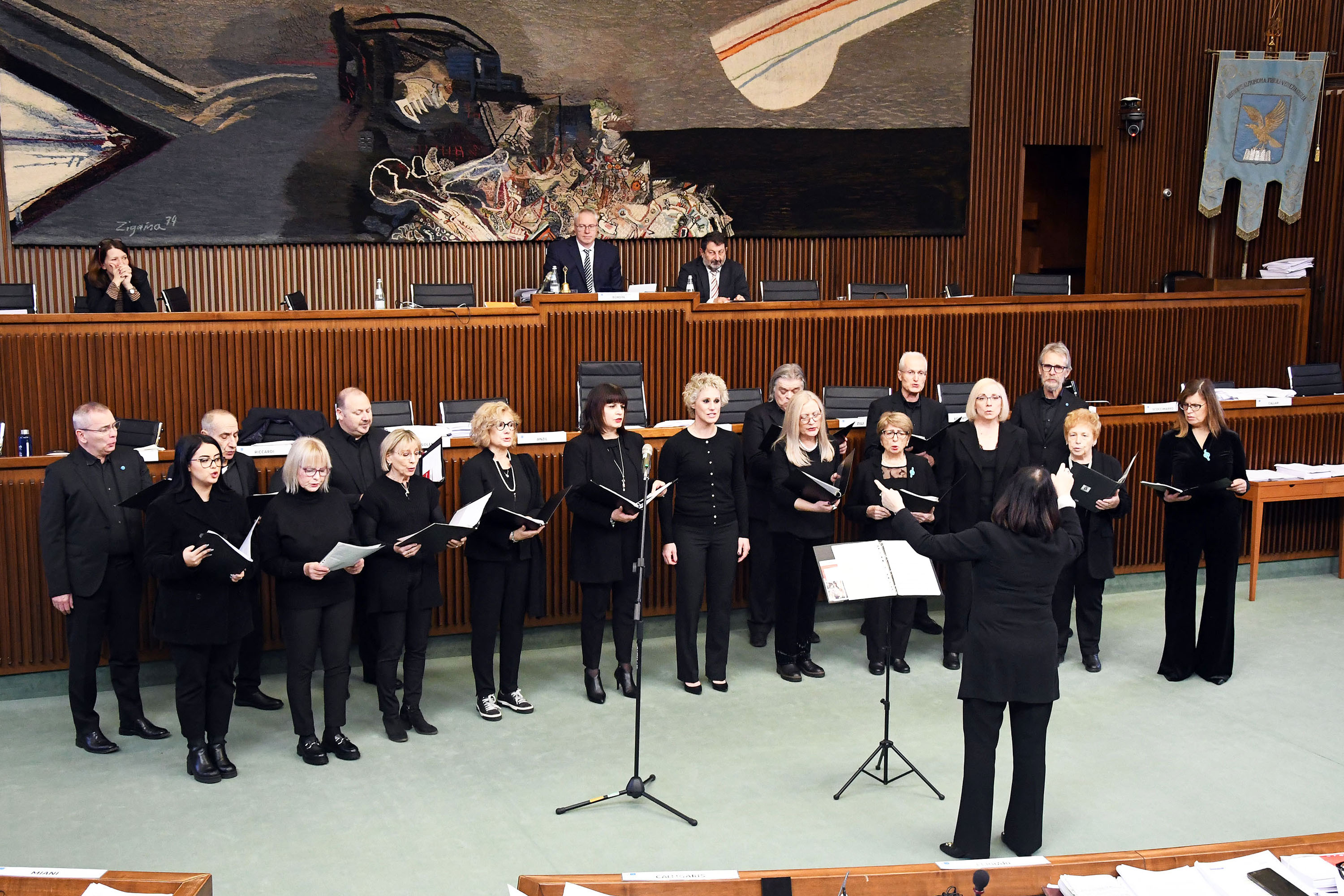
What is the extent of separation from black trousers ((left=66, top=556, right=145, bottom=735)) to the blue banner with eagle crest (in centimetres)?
974

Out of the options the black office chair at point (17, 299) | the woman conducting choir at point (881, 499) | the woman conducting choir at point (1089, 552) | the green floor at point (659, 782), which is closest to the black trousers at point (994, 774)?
the green floor at point (659, 782)

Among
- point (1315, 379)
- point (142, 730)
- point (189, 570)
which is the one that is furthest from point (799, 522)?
point (1315, 379)

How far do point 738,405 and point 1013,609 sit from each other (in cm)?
343

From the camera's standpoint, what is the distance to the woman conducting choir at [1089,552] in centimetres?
654

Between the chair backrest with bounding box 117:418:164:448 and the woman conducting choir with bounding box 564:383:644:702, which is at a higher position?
the chair backrest with bounding box 117:418:164:448

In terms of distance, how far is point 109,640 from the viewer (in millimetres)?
5742

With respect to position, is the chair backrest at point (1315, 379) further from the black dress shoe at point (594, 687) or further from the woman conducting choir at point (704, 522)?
the black dress shoe at point (594, 687)

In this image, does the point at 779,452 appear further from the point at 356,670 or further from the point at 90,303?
the point at 90,303

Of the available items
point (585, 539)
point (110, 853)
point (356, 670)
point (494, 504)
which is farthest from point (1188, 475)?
point (110, 853)

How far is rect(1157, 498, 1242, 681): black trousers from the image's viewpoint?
256 inches

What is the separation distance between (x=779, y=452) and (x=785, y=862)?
2.38 metres

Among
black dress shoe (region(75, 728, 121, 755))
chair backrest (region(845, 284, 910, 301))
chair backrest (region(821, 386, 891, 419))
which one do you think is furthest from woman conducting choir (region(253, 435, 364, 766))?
chair backrest (region(845, 284, 910, 301))

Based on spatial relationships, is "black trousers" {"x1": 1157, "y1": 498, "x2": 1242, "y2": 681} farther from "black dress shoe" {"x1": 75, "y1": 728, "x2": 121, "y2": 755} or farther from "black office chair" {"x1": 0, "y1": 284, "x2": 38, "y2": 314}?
"black office chair" {"x1": 0, "y1": 284, "x2": 38, "y2": 314}

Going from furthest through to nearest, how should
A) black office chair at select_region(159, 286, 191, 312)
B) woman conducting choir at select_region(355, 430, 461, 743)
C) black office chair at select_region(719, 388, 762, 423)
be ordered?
black office chair at select_region(719, 388, 762, 423) < black office chair at select_region(159, 286, 191, 312) < woman conducting choir at select_region(355, 430, 461, 743)
